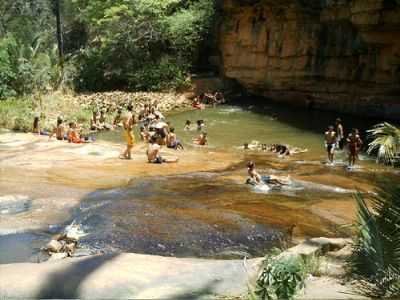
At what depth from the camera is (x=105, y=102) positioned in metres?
33.2

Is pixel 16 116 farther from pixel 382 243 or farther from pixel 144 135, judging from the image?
pixel 382 243

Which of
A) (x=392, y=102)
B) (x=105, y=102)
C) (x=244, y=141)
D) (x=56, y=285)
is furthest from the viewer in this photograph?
(x=105, y=102)

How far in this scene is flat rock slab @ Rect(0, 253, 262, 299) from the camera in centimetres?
636

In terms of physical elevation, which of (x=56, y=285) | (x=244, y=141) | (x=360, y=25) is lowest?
(x=244, y=141)

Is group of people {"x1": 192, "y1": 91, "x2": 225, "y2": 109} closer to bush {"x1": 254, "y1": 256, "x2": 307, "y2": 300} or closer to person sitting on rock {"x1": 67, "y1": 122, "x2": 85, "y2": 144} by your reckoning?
person sitting on rock {"x1": 67, "y1": 122, "x2": 85, "y2": 144}

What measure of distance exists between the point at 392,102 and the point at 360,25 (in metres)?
4.80

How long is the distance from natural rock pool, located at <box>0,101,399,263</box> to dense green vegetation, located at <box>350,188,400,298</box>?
0.87 m

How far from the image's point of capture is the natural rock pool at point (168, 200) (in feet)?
32.6

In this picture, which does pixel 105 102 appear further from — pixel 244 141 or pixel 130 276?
pixel 130 276

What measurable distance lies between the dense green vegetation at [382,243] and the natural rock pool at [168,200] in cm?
87

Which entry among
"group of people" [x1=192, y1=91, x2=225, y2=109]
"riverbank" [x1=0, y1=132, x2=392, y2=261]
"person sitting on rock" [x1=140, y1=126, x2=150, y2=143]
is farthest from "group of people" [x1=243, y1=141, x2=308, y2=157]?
"group of people" [x1=192, y1=91, x2=225, y2=109]

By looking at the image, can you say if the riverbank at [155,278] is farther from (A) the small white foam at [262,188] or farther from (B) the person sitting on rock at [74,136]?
(B) the person sitting on rock at [74,136]

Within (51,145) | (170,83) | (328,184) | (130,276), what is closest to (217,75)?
(170,83)

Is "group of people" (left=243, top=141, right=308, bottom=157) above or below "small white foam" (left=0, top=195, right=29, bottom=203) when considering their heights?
below
